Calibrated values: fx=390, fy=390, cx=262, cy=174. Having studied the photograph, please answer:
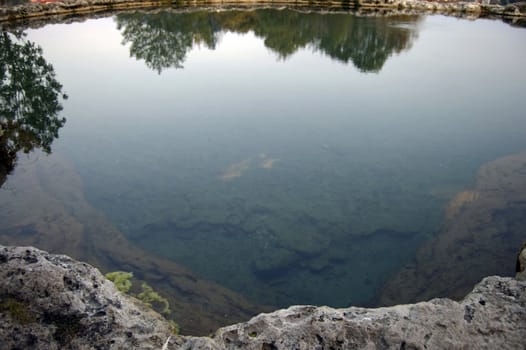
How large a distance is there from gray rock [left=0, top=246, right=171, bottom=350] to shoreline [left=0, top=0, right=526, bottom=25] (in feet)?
89.9

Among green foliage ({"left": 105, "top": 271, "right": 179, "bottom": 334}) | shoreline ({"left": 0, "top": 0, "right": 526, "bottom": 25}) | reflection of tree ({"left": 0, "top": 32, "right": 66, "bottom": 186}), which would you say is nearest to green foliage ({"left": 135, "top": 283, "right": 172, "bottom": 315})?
green foliage ({"left": 105, "top": 271, "right": 179, "bottom": 334})

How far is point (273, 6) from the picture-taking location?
34531 mm

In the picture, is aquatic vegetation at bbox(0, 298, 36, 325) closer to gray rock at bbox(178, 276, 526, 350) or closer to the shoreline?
gray rock at bbox(178, 276, 526, 350)

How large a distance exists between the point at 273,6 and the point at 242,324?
3533cm

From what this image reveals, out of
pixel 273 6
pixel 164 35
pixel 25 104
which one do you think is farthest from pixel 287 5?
pixel 25 104

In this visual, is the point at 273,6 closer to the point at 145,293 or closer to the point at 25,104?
the point at 25,104

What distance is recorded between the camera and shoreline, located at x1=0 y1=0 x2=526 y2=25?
88.8 ft

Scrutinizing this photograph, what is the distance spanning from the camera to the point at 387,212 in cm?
762

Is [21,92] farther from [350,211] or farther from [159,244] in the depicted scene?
[350,211]

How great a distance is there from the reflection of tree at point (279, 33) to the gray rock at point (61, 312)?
1547 cm

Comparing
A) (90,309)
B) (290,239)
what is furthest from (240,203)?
(90,309)

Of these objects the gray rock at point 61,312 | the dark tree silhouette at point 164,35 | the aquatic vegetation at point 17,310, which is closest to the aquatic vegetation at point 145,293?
the gray rock at point 61,312

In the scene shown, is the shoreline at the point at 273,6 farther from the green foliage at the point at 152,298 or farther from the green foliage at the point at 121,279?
the green foliage at the point at 152,298

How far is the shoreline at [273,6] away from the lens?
27067mm
